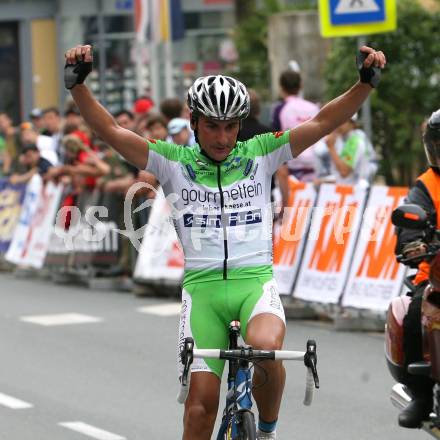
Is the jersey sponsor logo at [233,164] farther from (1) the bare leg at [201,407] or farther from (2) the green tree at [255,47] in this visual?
(2) the green tree at [255,47]

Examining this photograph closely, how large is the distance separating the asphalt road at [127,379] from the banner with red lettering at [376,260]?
0.36m

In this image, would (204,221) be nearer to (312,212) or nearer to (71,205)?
(312,212)

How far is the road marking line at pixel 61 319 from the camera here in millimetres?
14070

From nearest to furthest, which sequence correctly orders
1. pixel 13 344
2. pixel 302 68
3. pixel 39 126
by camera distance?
1. pixel 13 344
2. pixel 39 126
3. pixel 302 68

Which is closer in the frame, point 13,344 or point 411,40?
point 13,344

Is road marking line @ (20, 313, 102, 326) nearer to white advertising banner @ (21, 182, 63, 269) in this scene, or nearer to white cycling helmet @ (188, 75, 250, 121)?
white advertising banner @ (21, 182, 63, 269)

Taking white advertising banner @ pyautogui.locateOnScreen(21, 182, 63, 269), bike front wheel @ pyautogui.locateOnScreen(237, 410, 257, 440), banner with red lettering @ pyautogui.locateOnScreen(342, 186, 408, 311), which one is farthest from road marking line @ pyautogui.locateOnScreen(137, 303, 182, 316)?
bike front wheel @ pyautogui.locateOnScreen(237, 410, 257, 440)

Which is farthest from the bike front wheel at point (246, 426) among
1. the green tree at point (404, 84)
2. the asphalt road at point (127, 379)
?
the green tree at point (404, 84)

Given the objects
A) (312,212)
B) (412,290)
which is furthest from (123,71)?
(412,290)

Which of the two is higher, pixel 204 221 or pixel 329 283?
pixel 204 221

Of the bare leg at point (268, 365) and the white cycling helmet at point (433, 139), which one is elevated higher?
the white cycling helmet at point (433, 139)

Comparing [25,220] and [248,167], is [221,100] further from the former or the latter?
[25,220]

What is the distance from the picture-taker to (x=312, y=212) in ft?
45.8

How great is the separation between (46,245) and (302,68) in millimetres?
8499
